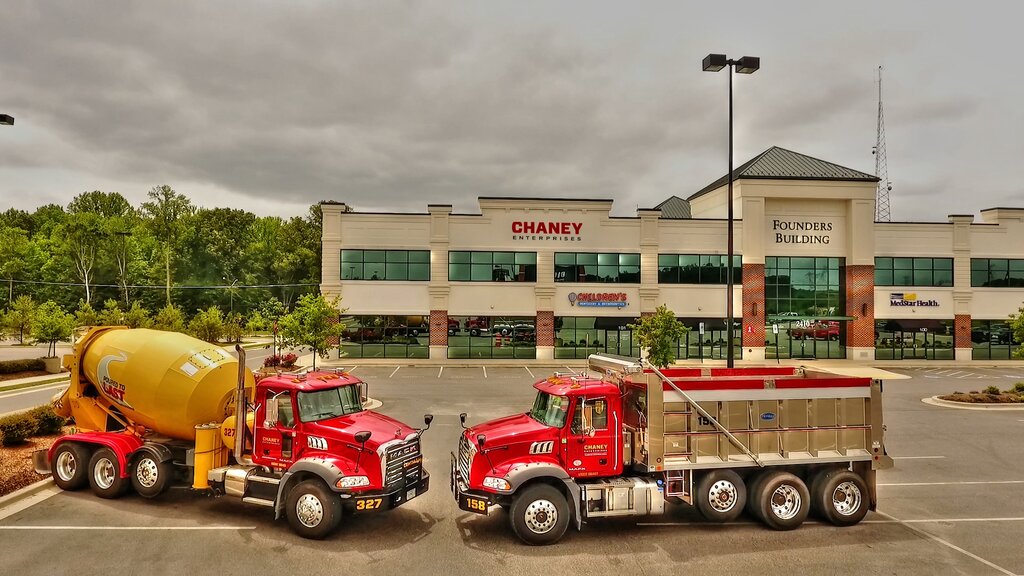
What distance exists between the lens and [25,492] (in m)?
12.1

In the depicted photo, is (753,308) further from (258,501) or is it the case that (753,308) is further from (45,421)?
(45,421)

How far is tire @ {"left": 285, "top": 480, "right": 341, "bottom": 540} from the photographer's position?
32.6ft

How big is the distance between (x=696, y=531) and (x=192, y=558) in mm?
8772

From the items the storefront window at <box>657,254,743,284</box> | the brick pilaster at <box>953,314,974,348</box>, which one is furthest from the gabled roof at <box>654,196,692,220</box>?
the brick pilaster at <box>953,314,974,348</box>

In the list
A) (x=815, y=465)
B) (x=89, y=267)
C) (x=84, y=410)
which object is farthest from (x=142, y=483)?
(x=89, y=267)

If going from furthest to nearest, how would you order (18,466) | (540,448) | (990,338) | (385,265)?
(990,338) → (385,265) → (18,466) → (540,448)

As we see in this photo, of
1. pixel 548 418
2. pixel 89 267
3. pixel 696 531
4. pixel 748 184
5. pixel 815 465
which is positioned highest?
pixel 748 184

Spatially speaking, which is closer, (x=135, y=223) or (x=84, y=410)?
(x=84, y=410)

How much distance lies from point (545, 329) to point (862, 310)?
24720 mm

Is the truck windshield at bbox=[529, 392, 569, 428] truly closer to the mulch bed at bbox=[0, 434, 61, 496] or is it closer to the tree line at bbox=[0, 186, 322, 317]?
the mulch bed at bbox=[0, 434, 61, 496]

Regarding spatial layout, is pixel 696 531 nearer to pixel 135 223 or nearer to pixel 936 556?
pixel 936 556

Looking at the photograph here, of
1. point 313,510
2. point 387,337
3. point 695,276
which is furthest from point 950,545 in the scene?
point 387,337

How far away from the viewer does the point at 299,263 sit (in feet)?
260

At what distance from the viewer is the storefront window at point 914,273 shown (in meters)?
44.6
